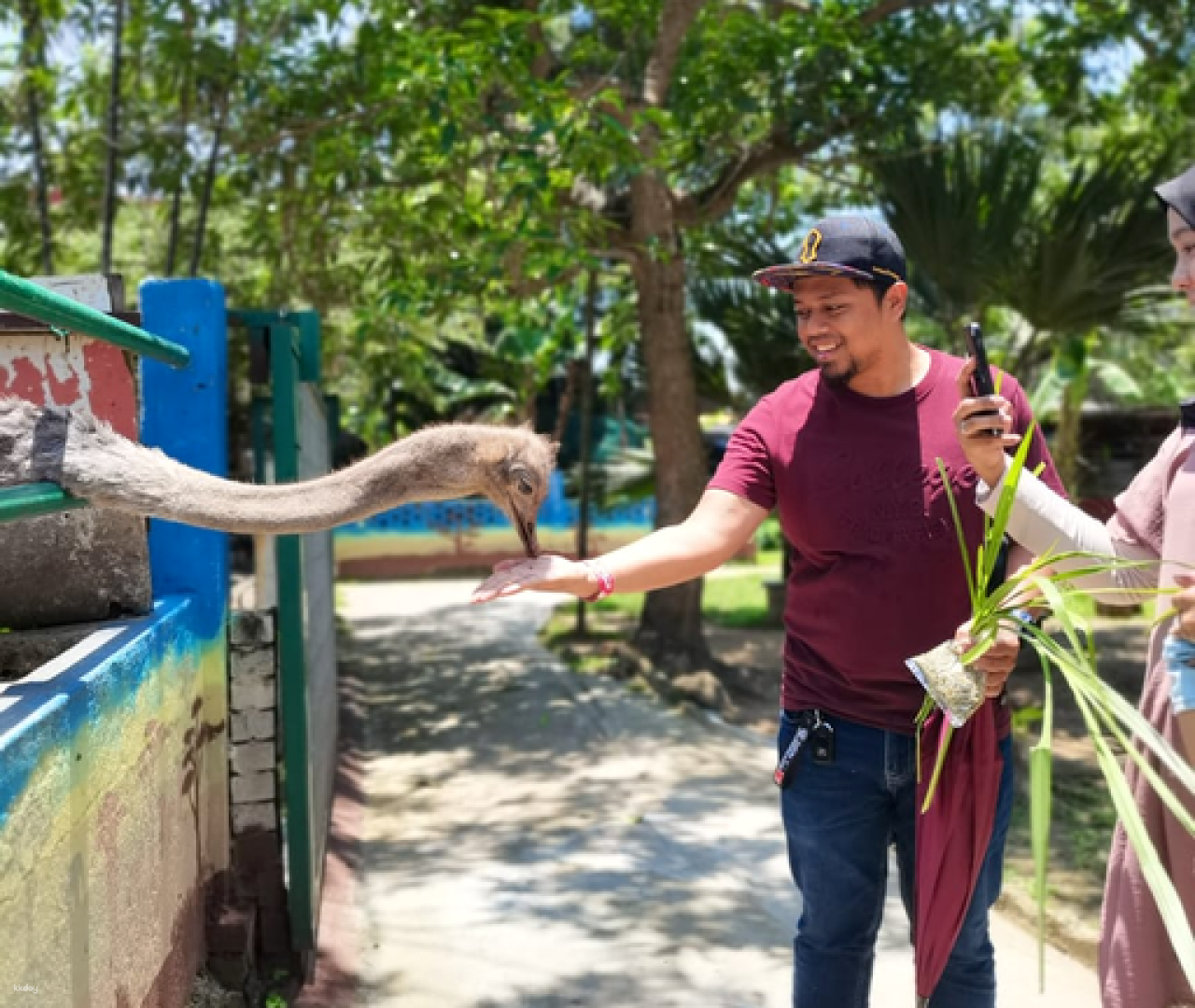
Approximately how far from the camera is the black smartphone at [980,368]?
8.09ft

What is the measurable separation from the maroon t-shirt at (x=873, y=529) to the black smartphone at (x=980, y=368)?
172mm

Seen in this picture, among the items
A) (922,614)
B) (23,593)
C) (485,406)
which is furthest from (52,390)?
(485,406)

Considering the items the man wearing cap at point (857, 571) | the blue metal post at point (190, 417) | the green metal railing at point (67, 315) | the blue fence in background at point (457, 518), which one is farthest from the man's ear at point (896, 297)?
the blue fence in background at point (457, 518)

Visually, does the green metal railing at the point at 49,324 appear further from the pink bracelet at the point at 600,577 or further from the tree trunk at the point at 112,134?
the tree trunk at the point at 112,134

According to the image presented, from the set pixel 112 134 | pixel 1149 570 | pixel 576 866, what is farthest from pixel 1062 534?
pixel 112 134

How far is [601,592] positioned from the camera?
2625mm

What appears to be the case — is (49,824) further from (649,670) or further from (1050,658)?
(649,670)

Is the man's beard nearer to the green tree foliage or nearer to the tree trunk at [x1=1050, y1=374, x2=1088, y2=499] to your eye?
Answer: the green tree foliage

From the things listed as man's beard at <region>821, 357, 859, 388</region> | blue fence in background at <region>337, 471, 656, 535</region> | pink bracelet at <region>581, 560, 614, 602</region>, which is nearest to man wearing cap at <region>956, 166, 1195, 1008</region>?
man's beard at <region>821, 357, 859, 388</region>

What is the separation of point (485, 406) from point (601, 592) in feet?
60.8

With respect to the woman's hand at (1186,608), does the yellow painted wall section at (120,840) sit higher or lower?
lower

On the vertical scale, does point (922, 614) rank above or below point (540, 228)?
below

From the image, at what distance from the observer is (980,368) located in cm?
249

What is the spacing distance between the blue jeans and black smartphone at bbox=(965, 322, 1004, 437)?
0.67m
